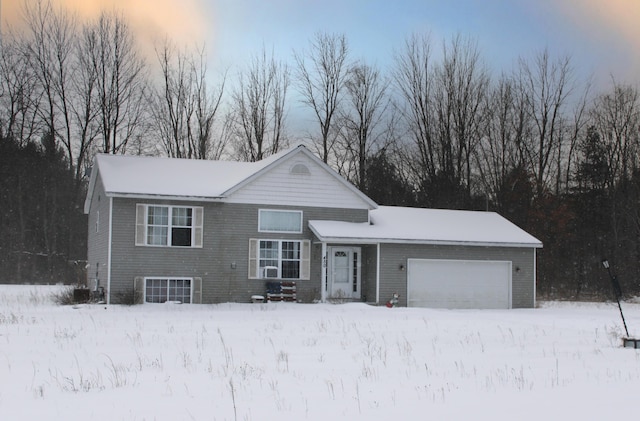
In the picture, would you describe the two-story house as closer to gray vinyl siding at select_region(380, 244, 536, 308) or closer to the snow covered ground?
gray vinyl siding at select_region(380, 244, 536, 308)

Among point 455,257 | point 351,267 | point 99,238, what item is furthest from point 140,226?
point 455,257

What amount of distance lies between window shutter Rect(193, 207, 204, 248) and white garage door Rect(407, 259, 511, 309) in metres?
7.49

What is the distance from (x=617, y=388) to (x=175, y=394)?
17.8 feet

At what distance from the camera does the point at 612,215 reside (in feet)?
131

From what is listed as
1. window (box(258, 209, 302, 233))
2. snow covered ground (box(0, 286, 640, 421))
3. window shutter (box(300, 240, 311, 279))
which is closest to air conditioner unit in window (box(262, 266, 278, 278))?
window shutter (box(300, 240, 311, 279))

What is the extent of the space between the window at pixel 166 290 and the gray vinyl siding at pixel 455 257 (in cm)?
673

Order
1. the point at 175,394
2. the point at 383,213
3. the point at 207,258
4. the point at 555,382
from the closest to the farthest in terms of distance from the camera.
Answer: the point at 175,394
the point at 555,382
the point at 207,258
the point at 383,213

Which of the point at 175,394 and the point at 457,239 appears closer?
the point at 175,394

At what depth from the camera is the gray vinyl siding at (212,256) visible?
22609mm

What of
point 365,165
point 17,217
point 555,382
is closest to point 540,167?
point 365,165

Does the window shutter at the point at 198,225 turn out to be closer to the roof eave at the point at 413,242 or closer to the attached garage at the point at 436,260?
the attached garage at the point at 436,260

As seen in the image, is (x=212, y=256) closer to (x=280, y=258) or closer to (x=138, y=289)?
(x=280, y=258)

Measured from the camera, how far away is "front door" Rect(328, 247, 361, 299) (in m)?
25.3

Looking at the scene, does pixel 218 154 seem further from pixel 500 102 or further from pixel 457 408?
pixel 457 408
